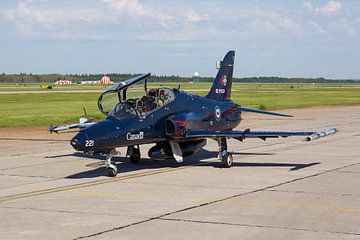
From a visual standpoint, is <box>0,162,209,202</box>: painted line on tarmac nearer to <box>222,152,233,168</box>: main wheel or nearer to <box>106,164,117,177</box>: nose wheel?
<box>106,164,117,177</box>: nose wheel

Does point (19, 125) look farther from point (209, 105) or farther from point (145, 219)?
point (145, 219)

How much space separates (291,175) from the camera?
61.0 feet

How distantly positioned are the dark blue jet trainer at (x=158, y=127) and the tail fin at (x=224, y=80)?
1824 mm

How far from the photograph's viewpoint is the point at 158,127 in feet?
65.7

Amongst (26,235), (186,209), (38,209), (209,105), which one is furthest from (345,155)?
(26,235)

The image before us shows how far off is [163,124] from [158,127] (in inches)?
9.2

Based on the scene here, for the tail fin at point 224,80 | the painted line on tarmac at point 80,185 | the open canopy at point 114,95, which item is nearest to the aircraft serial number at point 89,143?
the painted line on tarmac at point 80,185

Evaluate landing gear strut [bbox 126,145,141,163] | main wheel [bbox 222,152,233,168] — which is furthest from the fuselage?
landing gear strut [bbox 126,145,141,163]

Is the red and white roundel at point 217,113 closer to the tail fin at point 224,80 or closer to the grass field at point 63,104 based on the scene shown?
the tail fin at point 224,80

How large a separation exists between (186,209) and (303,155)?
37.2 feet

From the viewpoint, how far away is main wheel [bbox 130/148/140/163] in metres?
21.7

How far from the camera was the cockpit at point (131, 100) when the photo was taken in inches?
765

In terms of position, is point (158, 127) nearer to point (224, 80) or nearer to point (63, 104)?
point (224, 80)

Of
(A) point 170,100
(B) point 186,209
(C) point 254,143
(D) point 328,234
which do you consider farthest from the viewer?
(C) point 254,143
